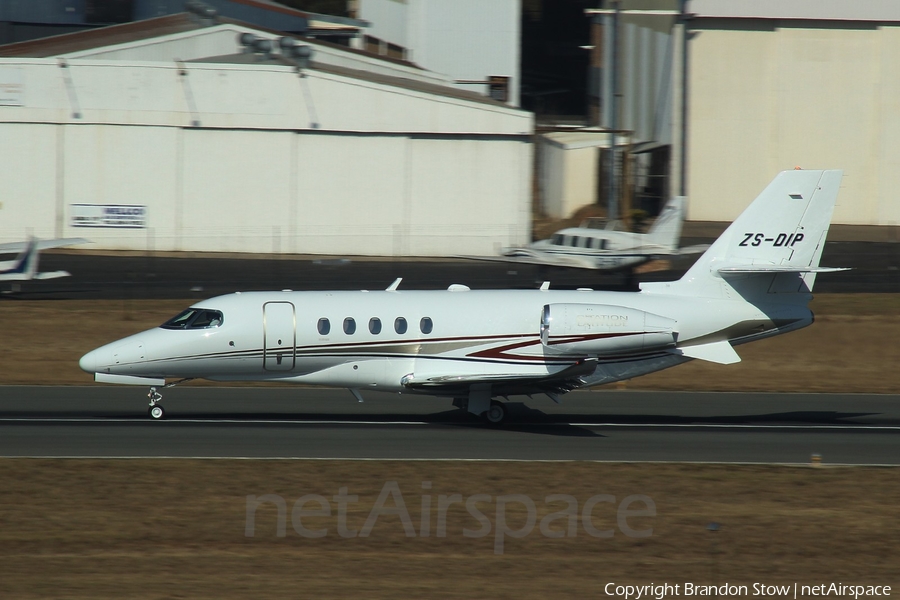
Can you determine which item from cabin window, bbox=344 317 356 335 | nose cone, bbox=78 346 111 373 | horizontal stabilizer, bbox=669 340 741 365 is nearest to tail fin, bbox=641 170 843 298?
horizontal stabilizer, bbox=669 340 741 365

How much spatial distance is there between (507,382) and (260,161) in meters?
28.2

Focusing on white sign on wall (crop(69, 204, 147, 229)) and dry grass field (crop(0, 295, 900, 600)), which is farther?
white sign on wall (crop(69, 204, 147, 229))

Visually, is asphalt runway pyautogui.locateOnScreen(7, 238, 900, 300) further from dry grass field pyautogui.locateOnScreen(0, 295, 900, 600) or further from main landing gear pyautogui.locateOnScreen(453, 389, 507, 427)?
dry grass field pyautogui.locateOnScreen(0, 295, 900, 600)

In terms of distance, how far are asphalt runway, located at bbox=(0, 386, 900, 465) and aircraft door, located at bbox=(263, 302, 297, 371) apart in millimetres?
1261

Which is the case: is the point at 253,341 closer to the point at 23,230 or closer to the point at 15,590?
the point at 15,590

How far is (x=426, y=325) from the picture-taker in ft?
64.8

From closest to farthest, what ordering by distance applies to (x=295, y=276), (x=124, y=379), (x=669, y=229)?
(x=124, y=379), (x=669, y=229), (x=295, y=276)

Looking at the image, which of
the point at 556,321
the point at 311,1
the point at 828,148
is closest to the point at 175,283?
the point at 556,321

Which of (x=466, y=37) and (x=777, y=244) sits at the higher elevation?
(x=466, y=37)

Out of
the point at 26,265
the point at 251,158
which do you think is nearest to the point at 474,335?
the point at 26,265

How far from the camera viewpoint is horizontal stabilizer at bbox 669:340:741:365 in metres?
20.2

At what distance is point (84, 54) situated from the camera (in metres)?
45.1

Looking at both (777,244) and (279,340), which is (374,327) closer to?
(279,340)

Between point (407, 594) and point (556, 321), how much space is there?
29.8 ft
